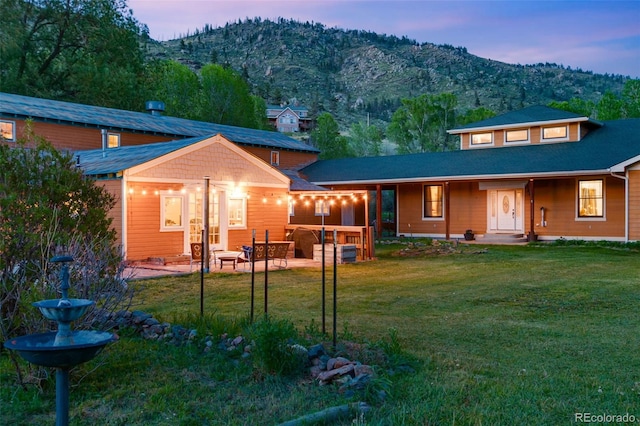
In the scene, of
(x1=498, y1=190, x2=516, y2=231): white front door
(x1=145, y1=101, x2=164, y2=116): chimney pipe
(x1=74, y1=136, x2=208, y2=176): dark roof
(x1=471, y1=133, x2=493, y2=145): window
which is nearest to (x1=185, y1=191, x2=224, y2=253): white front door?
(x1=74, y1=136, x2=208, y2=176): dark roof

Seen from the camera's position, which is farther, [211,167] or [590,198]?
[590,198]

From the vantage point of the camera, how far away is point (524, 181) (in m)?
22.1

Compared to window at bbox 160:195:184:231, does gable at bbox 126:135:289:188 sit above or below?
above

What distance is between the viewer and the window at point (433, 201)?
24672 millimetres

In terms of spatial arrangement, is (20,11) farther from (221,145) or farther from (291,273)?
(291,273)

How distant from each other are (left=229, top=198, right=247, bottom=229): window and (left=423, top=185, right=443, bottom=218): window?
10.4 metres

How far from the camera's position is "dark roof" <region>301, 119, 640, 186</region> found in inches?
809

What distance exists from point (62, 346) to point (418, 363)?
3.36 m

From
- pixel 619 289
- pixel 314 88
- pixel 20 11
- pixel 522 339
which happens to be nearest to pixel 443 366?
pixel 522 339

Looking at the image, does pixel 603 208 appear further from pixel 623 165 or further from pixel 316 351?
pixel 316 351

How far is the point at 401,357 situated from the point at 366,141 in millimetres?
49392

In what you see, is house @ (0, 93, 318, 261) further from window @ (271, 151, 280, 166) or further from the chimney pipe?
window @ (271, 151, 280, 166)

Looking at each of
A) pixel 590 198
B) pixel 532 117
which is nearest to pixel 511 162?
pixel 590 198

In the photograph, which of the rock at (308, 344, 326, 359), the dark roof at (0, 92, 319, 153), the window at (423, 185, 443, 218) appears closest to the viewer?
the rock at (308, 344, 326, 359)
